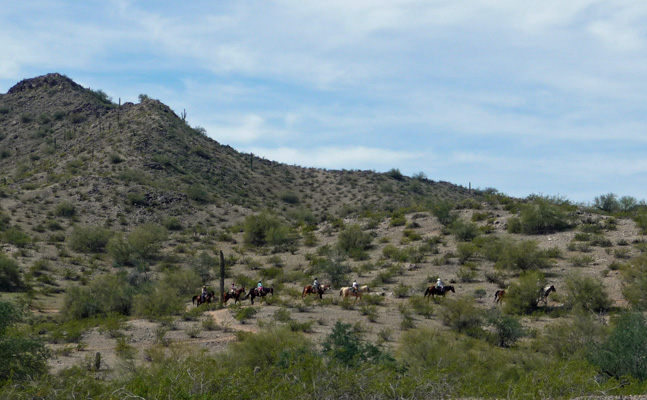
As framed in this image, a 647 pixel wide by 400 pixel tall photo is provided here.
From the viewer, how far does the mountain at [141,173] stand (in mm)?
67750

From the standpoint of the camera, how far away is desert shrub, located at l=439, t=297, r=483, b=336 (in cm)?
2786

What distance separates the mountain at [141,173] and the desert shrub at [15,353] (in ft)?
151

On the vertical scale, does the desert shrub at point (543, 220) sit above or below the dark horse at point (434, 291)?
above

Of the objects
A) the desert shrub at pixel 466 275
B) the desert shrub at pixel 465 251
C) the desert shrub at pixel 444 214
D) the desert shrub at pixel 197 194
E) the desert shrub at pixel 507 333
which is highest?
the desert shrub at pixel 197 194

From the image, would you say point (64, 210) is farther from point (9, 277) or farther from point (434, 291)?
point (434, 291)

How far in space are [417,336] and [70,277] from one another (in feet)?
109

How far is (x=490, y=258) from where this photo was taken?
44.7m

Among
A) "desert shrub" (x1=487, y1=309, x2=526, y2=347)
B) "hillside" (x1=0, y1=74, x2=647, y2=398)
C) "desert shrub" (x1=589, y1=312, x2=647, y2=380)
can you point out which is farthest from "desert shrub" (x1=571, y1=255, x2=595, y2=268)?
"desert shrub" (x1=589, y1=312, x2=647, y2=380)

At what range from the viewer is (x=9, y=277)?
136 feet

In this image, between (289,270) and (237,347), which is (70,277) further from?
(237,347)

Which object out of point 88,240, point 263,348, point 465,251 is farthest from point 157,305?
point 88,240

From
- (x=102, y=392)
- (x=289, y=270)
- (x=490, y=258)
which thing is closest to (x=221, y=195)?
(x=289, y=270)

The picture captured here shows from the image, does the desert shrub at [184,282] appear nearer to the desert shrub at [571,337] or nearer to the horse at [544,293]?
the horse at [544,293]

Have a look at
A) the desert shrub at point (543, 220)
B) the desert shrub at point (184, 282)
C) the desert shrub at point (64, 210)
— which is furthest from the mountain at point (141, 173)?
the desert shrub at point (543, 220)
